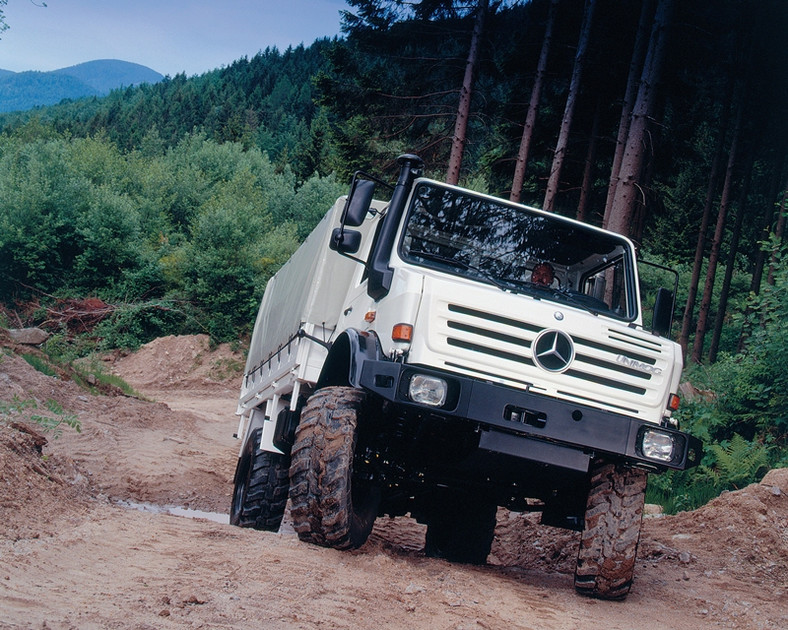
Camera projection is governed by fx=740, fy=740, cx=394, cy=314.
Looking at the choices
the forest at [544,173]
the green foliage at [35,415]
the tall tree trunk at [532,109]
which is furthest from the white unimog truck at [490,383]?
the tall tree trunk at [532,109]

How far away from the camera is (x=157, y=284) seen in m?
31.9

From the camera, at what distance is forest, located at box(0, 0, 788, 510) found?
38.1 feet

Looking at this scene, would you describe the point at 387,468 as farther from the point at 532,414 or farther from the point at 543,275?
the point at 543,275

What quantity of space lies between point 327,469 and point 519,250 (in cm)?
243

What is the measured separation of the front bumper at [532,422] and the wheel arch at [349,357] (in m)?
0.15

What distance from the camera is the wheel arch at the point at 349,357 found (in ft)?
15.7

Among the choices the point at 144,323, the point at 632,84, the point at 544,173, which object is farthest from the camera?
the point at 144,323

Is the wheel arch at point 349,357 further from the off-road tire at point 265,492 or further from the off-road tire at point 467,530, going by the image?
the off-road tire at point 467,530

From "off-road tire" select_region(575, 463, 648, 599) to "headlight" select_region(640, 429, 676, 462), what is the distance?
38 cm

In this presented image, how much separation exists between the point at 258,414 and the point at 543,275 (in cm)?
412

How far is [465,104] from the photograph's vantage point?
16828mm

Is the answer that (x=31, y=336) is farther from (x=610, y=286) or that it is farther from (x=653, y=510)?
(x=610, y=286)

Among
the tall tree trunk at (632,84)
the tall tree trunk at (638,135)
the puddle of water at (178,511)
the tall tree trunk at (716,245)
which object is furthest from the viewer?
the tall tree trunk at (716,245)

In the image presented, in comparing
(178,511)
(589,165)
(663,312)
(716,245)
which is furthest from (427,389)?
(716,245)
